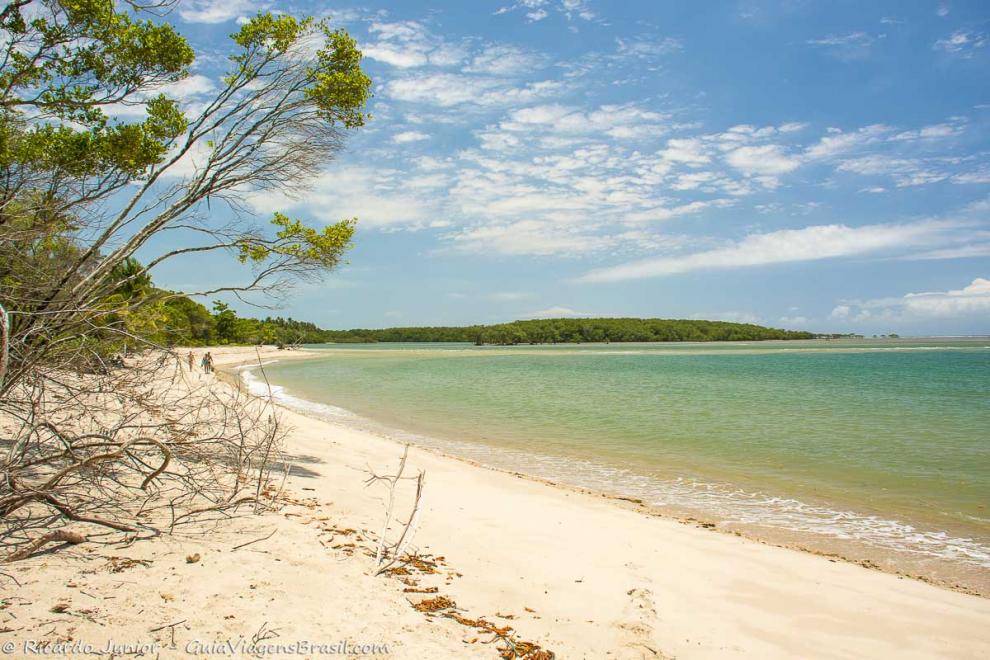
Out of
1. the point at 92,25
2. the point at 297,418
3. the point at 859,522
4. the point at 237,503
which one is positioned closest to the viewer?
the point at 237,503

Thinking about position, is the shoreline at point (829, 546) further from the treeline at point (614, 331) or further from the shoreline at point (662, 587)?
the treeline at point (614, 331)

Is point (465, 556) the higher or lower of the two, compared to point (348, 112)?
lower

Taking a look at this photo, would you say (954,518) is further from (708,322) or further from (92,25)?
(708,322)

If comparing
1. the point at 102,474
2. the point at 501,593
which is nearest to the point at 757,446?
the point at 501,593

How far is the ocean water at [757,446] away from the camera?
7.80m

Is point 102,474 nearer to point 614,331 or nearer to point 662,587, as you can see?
point 662,587

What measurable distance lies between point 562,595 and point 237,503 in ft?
10.0

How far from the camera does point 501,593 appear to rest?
432 centimetres

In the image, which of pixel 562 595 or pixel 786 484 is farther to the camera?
pixel 786 484

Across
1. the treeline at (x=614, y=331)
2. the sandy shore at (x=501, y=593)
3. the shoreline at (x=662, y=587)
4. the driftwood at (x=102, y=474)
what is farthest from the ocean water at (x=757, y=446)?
the treeline at (x=614, y=331)

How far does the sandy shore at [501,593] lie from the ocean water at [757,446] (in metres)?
1.94

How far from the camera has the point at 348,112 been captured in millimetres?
7730

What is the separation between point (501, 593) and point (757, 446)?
1089 centimetres

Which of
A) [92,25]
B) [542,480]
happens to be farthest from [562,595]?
[92,25]
